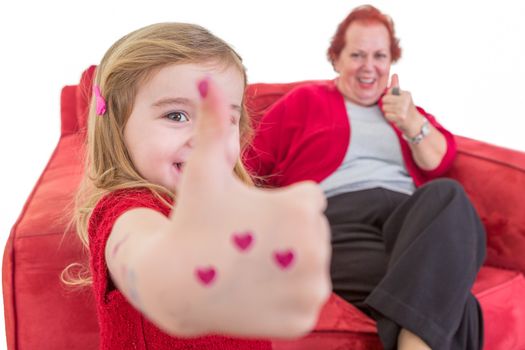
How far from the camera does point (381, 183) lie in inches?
65.4

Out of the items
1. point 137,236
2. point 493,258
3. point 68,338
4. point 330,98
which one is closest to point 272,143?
point 330,98

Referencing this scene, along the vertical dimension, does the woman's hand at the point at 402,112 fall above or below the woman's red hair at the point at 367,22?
below

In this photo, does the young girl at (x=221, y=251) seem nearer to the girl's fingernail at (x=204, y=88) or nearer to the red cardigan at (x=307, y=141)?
the girl's fingernail at (x=204, y=88)

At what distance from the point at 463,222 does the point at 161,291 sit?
0.88 m

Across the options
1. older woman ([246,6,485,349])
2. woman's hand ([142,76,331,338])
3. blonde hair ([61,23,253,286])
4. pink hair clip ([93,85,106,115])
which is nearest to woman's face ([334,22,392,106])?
older woman ([246,6,485,349])

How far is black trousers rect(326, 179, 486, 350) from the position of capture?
117 cm

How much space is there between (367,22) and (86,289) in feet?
3.19

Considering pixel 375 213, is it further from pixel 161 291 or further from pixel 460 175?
pixel 161 291

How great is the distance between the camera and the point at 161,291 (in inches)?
20.0

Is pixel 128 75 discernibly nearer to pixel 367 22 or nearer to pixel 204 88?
pixel 204 88

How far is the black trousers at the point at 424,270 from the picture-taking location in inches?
46.1

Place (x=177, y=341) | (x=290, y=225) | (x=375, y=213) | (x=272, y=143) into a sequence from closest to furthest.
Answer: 1. (x=290, y=225)
2. (x=177, y=341)
3. (x=375, y=213)
4. (x=272, y=143)

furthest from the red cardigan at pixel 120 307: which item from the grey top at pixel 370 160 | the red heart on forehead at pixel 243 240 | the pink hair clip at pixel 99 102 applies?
the grey top at pixel 370 160

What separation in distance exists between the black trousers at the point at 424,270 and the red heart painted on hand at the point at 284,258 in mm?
728
